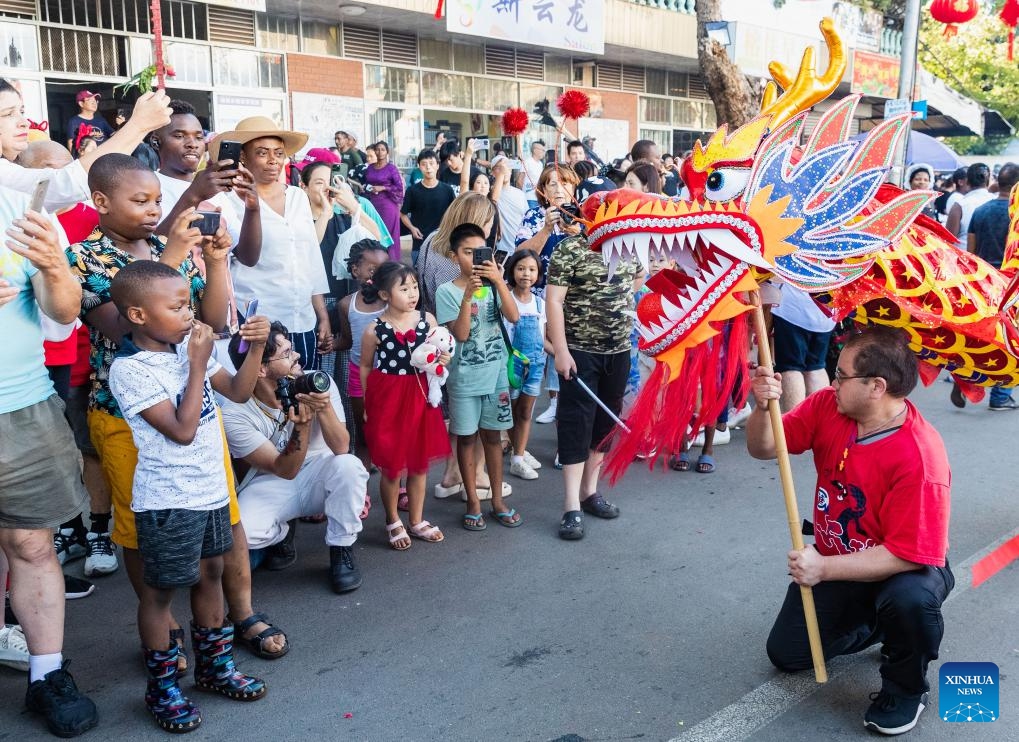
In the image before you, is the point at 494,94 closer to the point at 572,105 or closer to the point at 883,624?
the point at 572,105

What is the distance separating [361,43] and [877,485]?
12113mm

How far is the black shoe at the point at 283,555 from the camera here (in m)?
3.79

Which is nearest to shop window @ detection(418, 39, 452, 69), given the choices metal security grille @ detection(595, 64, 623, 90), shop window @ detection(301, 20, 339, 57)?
shop window @ detection(301, 20, 339, 57)

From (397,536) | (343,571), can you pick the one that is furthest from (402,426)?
(343,571)

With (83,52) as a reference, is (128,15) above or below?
above

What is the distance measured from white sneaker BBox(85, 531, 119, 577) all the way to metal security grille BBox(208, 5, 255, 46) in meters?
9.32

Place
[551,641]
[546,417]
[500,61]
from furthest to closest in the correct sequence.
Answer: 1. [500,61]
2. [546,417]
3. [551,641]

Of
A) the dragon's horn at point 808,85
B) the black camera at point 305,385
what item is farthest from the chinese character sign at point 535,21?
the dragon's horn at point 808,85

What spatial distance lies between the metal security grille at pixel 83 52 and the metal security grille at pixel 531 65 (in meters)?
7.04

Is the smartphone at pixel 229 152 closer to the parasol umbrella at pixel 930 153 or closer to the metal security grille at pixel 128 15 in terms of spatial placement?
the metal security grille at pixel 128 15

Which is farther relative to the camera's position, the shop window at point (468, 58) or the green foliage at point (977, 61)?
the green foliage at point (977, 61)

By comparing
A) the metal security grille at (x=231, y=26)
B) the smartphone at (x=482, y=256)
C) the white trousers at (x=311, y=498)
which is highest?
the metal security grille at (x=231, y=26)

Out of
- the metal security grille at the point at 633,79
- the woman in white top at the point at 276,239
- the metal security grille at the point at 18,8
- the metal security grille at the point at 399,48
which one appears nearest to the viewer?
the woman in white top at the point at 276,239

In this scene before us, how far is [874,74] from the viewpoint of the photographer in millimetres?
19859
